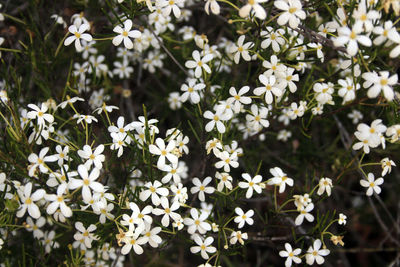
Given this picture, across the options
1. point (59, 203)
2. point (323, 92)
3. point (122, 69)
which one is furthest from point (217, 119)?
point (122, 69)

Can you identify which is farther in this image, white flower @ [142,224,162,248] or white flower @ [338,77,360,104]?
white flower @ [142,224,162,248]

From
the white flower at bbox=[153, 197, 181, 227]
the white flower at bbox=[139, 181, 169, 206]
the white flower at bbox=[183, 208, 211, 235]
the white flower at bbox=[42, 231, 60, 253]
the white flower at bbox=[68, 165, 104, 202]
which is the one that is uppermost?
the white flower at bbox=[68, 165, 104, 202]

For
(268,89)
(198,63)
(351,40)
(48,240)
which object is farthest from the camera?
(48,240)

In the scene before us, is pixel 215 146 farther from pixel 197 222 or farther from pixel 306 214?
pixel 306 214

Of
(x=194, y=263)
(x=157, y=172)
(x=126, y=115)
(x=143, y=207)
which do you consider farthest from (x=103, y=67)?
(x=194, y=263)

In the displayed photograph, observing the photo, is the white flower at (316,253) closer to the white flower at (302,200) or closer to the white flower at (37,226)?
the white flower at (302,200)

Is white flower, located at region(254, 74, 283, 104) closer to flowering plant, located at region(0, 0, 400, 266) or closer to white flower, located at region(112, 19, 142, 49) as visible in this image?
flowering plant, located at region(0, 0, 400, 266)

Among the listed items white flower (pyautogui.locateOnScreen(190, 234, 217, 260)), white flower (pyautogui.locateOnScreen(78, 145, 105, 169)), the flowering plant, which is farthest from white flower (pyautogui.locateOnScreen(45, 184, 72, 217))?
white flower (pyautogui.locateOnScreen(190, 234, 217, 260))

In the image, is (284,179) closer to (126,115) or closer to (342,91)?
(342,91)

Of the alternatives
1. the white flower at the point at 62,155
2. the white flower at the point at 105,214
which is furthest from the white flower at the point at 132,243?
the white flower at the point at 62,155
